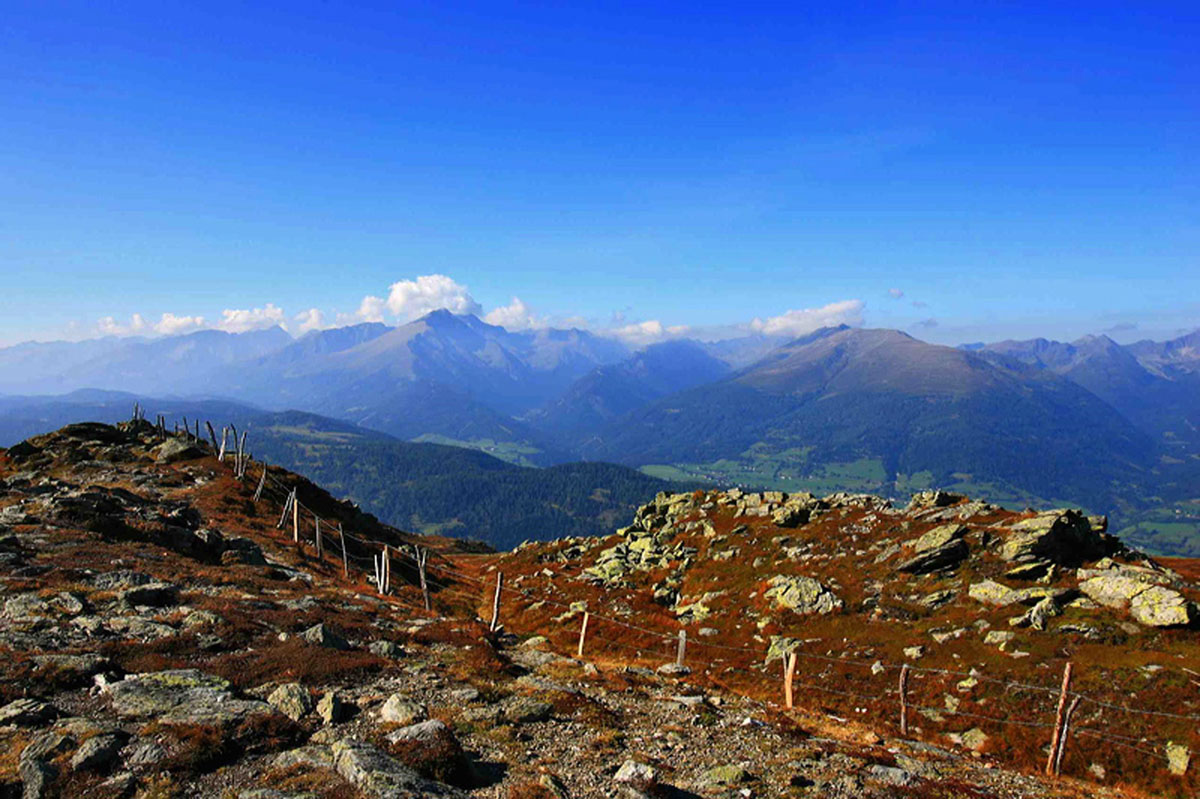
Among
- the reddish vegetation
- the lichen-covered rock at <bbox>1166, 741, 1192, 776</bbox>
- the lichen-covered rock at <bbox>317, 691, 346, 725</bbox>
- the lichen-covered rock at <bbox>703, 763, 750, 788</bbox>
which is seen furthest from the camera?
the reddish vegetation

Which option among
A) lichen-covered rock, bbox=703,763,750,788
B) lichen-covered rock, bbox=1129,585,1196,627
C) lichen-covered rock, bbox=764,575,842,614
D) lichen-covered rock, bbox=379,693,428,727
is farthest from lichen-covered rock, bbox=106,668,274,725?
lichen-covered rock, bbox=1129,585,1196,627

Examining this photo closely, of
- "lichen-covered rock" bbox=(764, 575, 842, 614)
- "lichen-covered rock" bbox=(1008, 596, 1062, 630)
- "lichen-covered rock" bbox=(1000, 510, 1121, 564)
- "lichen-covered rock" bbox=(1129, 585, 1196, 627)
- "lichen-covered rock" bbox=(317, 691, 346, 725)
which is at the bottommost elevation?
"lichen-covered rock" bbox=(764, 575, 842, 614)

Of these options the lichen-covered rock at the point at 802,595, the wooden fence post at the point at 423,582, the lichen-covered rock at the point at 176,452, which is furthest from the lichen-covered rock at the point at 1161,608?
the lichen-covered rock at the point at 176,452

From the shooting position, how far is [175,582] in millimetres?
25688

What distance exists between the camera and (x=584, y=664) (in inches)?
1041

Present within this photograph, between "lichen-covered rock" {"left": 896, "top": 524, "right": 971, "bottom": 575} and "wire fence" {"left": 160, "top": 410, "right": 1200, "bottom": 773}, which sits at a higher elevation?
"lichen-covered rock" {"left": 896, "top": 524, "right": 971, "bottom": 575}

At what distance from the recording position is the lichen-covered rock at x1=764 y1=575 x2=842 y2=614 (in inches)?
1538

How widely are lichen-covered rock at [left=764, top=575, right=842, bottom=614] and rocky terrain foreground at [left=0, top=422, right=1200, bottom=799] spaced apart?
6.2 inches

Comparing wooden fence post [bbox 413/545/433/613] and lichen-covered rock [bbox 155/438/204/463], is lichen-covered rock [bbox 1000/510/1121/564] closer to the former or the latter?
wooden fence post [bbox 413/545/433/613]

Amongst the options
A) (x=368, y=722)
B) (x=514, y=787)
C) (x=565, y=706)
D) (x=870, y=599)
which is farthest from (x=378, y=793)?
(x=870, y=599)

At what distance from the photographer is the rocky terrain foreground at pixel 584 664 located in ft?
44.0

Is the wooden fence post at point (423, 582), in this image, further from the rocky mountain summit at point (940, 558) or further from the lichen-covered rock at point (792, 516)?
the lichen-covered rock at point (792, 516)

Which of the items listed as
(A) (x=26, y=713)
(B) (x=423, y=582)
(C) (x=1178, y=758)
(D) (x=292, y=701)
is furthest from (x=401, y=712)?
(C) (x=1178, y=758)

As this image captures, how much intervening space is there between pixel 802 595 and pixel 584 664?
20.8 meters
